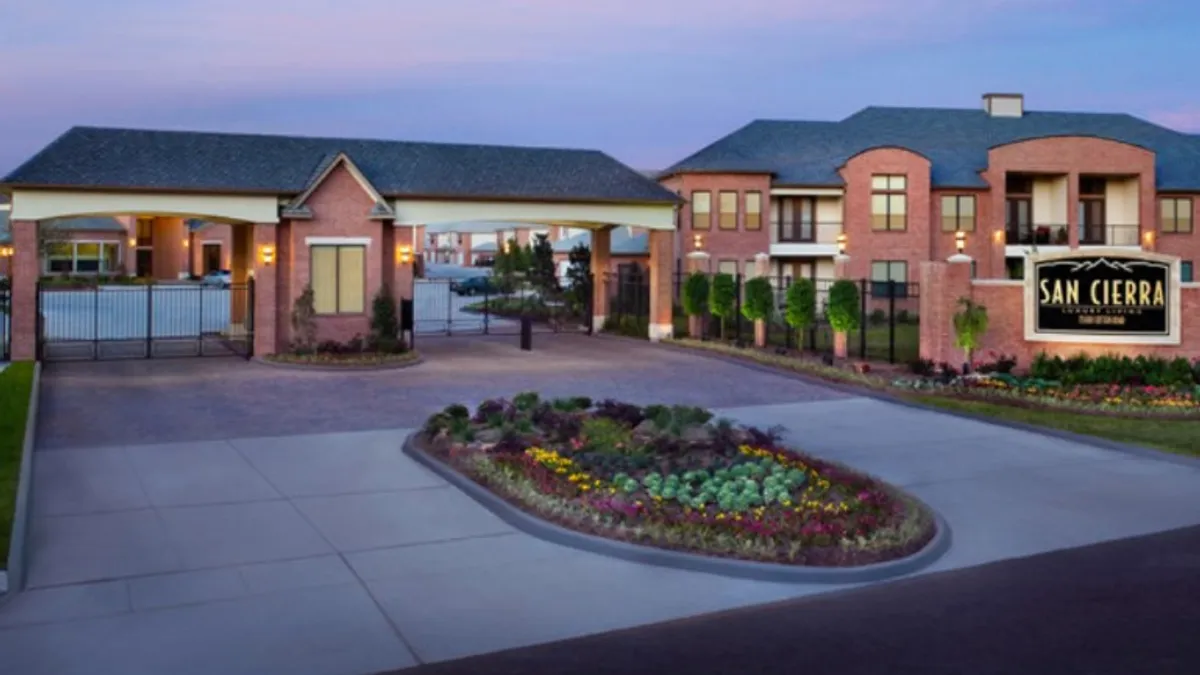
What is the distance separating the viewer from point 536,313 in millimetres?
44781

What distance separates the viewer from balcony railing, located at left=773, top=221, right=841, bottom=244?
153ft

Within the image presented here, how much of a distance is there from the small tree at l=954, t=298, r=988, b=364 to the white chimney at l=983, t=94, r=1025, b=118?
3363cm

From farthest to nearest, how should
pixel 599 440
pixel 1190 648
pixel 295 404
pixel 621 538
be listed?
pixel 295 404
pixel 599 440
pixel 621 538
pixel 1190 648

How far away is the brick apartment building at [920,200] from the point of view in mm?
44531

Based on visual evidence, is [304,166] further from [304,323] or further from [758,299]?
[758,299]

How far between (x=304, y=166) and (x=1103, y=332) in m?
18.7

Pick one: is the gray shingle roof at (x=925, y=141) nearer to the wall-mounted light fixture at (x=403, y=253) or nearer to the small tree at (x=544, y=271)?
the small tree at (x=544, y=271)

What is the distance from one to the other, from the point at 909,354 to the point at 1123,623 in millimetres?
20901

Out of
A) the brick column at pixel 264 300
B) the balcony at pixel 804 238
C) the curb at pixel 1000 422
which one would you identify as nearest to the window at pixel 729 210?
the balcony at pixel 804 238

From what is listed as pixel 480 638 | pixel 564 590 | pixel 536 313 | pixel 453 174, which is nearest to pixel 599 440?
pixel 564 590

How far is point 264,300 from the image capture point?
2738 centimetres

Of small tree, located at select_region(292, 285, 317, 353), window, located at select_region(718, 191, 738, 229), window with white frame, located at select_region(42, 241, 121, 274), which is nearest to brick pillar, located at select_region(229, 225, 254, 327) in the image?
small tree, located at select_region(292, 285, 317, 353)

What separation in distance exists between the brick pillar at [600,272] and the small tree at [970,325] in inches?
591

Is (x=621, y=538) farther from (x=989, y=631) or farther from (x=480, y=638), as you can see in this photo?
(x=989, y=631)
